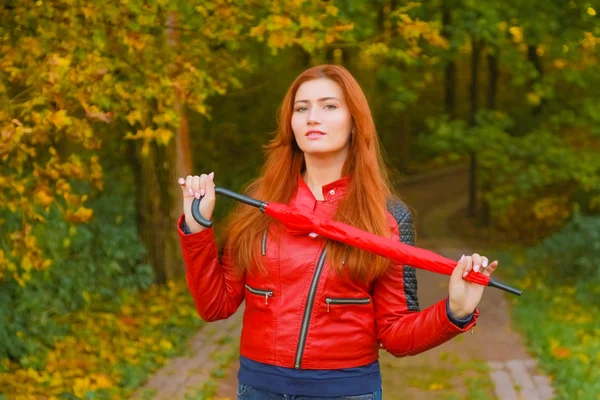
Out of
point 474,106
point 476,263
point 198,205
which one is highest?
point 198,205

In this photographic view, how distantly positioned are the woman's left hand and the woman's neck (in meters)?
0.55

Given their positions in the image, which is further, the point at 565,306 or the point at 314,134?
the point at 565,306

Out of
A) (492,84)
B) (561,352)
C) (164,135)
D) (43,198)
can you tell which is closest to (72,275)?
(164,135)

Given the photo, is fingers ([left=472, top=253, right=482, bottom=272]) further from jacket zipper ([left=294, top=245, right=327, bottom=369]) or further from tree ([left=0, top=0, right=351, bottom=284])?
tree ([left=0, top=0, right=351, bottom=284])

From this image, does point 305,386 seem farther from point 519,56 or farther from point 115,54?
point 519,56

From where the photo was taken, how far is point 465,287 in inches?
97.6

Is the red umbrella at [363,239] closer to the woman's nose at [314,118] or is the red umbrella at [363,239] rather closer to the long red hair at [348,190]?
the long red hair at [348,190]

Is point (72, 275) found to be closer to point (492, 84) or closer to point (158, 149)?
point (158, 149)

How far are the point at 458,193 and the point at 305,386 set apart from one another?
883 inches

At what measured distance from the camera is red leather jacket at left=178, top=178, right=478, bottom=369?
103 inches

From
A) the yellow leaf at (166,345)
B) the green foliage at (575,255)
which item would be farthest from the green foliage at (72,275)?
the green foliage at (575,255)

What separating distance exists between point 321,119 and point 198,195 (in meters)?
0.46

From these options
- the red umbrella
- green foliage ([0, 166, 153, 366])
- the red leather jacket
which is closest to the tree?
green foliage ([0, 166, 153, 366])

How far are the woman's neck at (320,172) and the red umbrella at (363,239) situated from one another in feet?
0.73
